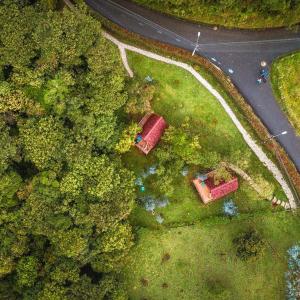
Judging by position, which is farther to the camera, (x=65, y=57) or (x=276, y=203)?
(x=276, y=203)

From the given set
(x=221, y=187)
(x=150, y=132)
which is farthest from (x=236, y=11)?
(x=221, y=187)

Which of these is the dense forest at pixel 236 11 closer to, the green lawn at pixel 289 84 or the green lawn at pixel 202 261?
the green lawn at pixel 289 84

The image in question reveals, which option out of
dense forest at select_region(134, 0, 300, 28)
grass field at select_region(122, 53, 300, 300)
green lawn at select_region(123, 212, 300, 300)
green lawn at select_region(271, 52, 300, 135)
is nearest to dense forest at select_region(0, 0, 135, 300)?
grass field at select_region(122, 53, 300, 300)

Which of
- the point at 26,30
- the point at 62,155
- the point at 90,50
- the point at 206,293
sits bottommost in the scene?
the point at 206,293

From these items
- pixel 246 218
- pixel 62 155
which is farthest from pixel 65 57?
pixel 246 218

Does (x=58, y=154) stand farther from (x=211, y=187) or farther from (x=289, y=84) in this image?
(x=289, y=84)

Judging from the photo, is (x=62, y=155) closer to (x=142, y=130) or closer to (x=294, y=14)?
(x=142, y=130)
